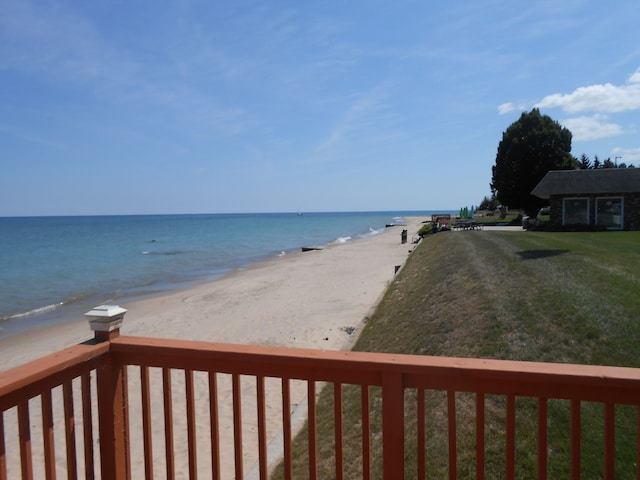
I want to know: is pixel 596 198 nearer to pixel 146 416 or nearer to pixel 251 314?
pixel 251 314

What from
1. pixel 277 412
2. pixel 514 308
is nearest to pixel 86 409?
pixel 277 412

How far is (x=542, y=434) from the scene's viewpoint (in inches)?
77.1

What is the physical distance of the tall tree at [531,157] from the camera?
131 ft

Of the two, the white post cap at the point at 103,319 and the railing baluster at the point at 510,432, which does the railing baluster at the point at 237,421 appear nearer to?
the white post cap at the point at 103,319

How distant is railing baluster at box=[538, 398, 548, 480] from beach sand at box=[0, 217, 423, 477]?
423 centimetres

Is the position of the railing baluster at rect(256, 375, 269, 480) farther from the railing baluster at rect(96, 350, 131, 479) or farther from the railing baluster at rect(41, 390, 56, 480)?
the railing baluster at rect(41, 390, 56, 480)

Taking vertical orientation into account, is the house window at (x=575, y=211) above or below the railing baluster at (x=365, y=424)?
above

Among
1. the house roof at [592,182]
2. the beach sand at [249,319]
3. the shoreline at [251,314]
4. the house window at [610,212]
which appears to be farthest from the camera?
the house window at [610,212]

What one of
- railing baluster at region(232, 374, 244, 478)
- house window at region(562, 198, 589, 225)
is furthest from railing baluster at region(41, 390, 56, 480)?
house window at region(562, 198, 589, 225)

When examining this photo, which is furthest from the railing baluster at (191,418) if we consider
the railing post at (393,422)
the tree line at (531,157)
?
the tree line at (531,157)

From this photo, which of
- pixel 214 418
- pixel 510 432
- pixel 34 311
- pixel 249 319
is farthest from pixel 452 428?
pixel 34 311

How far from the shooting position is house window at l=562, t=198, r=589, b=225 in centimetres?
2703

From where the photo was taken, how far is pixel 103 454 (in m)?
2.54

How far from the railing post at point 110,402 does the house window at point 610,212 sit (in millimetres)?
29505
